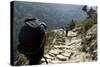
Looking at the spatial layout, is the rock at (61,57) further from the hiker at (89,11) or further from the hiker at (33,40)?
the hiker at (89,11)

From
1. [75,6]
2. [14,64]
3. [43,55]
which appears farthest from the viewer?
[75,6]

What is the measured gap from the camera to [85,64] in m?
2.48

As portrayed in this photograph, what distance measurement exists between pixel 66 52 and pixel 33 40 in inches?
16.7

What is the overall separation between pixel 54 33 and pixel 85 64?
0.55 meters

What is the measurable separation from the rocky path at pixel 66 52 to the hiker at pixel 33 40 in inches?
4.1

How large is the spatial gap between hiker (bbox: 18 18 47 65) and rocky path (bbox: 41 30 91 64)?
0.34ft

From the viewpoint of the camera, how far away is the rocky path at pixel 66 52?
7.63 feet

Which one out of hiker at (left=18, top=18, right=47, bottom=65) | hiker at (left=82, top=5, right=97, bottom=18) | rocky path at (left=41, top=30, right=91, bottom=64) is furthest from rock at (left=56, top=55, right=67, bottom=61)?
hiker at (left=82, top=5, right=97, bottom=18)

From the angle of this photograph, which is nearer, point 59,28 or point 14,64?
point 14,64

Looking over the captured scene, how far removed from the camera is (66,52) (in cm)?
238

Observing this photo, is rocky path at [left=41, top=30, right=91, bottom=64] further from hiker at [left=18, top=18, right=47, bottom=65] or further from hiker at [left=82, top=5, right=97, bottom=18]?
hiker at [left=82, top=5, right=97, bottom=18]

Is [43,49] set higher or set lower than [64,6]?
lower

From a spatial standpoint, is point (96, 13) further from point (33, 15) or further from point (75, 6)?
point (33, 15)
